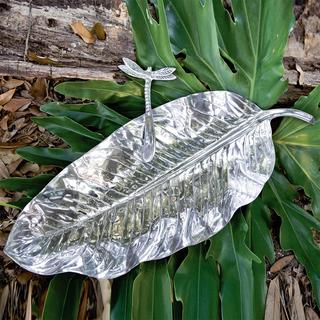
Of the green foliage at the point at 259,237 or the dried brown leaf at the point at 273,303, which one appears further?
the dried brown leaf at the point at 273,303

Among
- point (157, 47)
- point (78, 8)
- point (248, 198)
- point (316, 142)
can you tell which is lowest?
point (248, 198)

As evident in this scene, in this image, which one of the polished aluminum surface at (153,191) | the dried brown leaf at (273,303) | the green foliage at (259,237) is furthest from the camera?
the dried brown leaf at (273,303)

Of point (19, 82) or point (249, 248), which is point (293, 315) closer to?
point (249, 248)

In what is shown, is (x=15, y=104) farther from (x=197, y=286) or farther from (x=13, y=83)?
(x=197, y=286)

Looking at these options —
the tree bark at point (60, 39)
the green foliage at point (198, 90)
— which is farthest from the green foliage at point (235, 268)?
the tree bark at point (60, 39)

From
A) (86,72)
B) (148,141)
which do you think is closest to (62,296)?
(148,141)

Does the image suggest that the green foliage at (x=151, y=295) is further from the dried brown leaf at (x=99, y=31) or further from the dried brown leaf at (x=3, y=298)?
the dried brown leaf at (x=99, y=31)

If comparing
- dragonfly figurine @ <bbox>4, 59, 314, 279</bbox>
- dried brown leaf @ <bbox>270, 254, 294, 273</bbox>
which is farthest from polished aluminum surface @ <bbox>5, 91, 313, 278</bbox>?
A: dried brown leaf @ <bbox>270, 254, 294, 273</bbox>

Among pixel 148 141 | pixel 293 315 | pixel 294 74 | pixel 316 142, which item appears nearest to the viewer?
pixel 148 141
